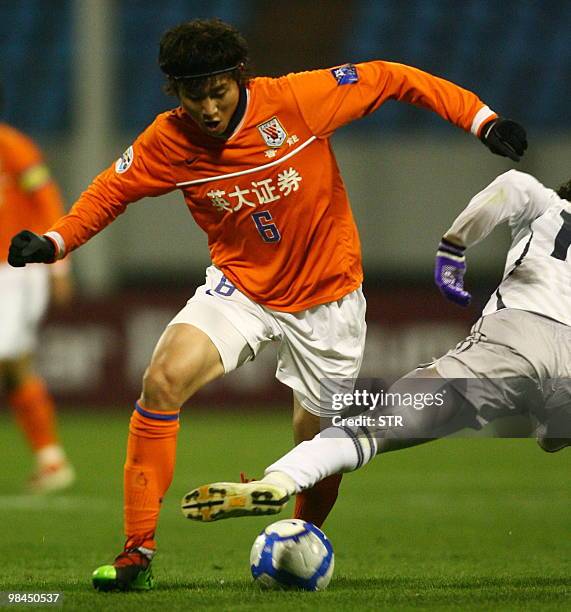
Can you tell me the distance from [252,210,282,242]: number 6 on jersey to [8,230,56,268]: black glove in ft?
2.32

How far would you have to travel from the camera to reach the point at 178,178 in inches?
180

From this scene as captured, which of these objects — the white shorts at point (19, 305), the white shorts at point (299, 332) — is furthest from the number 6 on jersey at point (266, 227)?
the white shorts at point (19, 305)

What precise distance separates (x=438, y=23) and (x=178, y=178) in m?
10.1

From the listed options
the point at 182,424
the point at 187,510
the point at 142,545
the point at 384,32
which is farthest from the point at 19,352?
the point at 384,32

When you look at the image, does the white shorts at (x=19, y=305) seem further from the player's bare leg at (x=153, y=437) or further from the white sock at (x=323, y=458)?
the white sock at (x=323, y=458)

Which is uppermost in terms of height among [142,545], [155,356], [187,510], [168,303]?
[155,356]

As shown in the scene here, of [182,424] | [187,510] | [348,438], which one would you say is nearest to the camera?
[187,510]

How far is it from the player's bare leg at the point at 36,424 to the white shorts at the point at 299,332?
126 inches

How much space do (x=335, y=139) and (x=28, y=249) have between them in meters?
8.51

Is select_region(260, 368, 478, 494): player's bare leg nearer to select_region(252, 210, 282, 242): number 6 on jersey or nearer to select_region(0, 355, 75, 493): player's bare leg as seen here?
select_region(252, 210, 282, 242): number 6 on jersey

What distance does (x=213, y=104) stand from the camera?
4.39 m

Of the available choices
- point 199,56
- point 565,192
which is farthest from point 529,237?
point 199,56

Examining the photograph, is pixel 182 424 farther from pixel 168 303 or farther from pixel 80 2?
pixel 80 2

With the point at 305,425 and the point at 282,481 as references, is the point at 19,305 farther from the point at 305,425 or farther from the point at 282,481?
the point at 282,481
